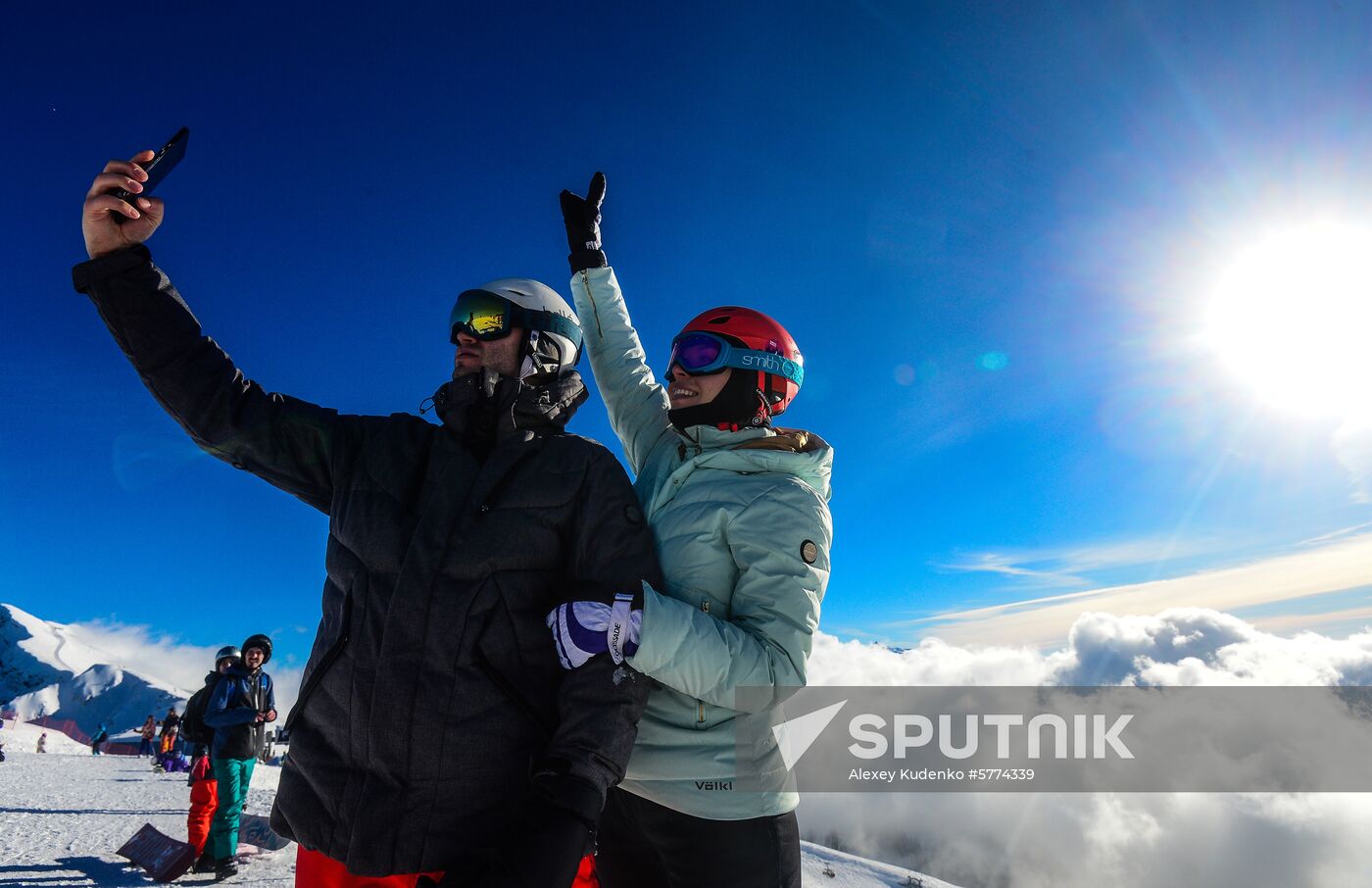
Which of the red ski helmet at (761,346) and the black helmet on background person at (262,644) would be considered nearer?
the red ski helmet at (761,346)

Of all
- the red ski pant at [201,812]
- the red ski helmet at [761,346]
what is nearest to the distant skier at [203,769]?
the red ski pant at [201,812]

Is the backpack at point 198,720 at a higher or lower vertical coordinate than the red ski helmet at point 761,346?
lower

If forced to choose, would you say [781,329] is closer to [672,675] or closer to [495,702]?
[672,675]

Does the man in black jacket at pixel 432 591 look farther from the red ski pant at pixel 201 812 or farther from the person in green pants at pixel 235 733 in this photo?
the red ski pant at pixel 201 812

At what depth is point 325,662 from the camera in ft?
7.53

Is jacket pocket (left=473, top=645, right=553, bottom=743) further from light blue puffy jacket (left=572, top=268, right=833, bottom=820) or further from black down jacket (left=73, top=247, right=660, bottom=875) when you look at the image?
light blue puffy jacket (left=572, top=268, right=833, bottom=820)

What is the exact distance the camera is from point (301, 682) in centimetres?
239

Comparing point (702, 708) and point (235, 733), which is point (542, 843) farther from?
point (235, 733)

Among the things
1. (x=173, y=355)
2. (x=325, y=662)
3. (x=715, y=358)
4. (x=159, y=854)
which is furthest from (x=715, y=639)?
(x=159, y=854)

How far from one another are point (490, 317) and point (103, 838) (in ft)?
31.9

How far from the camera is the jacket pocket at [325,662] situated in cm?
228

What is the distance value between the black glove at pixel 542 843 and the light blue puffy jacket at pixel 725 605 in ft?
1.42

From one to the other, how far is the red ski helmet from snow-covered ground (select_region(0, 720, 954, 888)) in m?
5.06

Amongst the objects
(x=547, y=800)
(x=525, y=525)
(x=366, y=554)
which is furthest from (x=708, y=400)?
(x=547, y=800)
